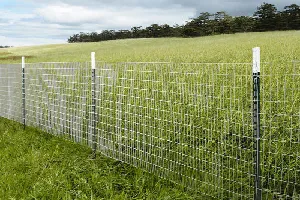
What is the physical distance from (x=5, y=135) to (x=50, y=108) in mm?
1080

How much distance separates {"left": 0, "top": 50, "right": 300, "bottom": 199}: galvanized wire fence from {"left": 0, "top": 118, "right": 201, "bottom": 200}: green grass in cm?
18

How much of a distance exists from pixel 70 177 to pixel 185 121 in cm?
178

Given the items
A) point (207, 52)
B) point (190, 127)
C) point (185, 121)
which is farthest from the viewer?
point (207, 52)

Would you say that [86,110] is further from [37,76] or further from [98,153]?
[37,76]

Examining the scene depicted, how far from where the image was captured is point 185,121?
18.1 ft

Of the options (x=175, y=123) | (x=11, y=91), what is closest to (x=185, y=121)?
(x=175, y=123)

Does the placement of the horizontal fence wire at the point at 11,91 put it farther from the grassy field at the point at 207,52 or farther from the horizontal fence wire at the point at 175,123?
the grassy field at the point at 207,52

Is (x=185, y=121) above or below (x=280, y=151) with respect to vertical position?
above

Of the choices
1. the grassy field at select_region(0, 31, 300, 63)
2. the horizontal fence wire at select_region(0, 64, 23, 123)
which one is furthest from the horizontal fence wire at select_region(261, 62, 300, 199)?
the horizontal fence wire at select_region(0, 64, 23, 123)

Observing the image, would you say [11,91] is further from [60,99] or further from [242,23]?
[242,23]

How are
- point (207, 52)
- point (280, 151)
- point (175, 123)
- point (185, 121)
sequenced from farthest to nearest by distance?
point (207, 52)
point (185, 121)
point (280, 151)
point (175, 123)

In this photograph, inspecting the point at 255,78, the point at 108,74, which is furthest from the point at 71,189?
the point at 255,78

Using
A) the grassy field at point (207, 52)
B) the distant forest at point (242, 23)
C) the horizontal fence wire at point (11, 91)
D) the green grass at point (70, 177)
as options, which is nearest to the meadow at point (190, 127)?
the green grass at point (70, 177)

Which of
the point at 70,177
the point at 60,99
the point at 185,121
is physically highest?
the point at 60,99
